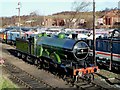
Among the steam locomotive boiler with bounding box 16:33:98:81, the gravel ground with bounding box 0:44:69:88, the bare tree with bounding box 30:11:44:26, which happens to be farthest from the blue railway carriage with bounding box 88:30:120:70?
the bare tree with bounding box 30:11:44:26

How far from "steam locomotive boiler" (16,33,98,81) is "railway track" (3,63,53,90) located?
1.89 meters

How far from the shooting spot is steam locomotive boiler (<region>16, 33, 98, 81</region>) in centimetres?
1761

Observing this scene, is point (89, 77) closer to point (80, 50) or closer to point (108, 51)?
point (80, 50)

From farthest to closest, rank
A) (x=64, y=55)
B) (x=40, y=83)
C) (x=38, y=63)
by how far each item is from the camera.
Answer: (x=38, y=63) → (x=64, y=55) → (x=40, y=83)

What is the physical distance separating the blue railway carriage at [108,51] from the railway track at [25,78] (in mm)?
6453

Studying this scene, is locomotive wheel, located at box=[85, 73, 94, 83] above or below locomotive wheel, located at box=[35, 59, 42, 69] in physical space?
below

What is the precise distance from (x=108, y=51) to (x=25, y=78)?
717 cm

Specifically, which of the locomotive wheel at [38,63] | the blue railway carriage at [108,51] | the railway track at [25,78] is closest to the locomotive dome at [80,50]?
the railway track at [25,78]

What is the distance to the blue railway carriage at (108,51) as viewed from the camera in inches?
809

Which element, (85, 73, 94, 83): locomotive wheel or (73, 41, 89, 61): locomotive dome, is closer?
(85, 73, 94, 83): locomotive wheel

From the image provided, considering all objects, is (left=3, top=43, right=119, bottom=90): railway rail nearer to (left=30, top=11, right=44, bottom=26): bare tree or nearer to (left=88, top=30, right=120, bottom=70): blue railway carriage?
(left=88, top=30, right=120, bottom=70): blue railway carriage

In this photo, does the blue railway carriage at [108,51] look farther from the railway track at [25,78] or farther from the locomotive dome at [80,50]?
the railway track at [25,78]

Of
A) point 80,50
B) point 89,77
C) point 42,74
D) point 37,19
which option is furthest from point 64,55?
point 37,19

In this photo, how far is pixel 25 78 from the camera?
18.9 meters
